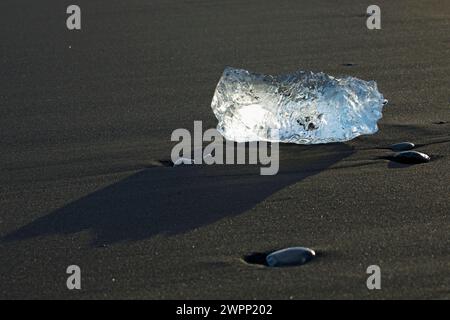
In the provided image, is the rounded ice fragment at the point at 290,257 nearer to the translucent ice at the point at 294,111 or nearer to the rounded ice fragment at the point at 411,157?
the rounded ice fragment at the point at 411,157

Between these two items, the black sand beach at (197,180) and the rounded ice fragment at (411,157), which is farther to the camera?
the rounded ice fragment at (411,157)

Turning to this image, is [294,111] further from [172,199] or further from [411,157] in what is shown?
[172,199]

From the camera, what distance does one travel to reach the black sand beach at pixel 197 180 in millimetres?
2605

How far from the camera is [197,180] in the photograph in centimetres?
332

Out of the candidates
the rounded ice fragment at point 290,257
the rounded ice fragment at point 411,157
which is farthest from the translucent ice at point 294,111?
the rounded ice fragment at point 290,257

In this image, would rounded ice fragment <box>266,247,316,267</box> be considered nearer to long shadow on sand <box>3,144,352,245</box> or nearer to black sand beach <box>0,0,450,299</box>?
black sand beach <box>0,0,450,299</box>

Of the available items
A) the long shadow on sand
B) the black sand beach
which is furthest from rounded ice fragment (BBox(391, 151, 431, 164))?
the long shadow on sand

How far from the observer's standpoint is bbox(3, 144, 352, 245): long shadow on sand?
9.65 feet

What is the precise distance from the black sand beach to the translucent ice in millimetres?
66

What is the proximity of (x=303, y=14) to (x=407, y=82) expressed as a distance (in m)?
1.69

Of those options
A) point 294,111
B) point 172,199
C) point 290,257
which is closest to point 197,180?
point 172,199
